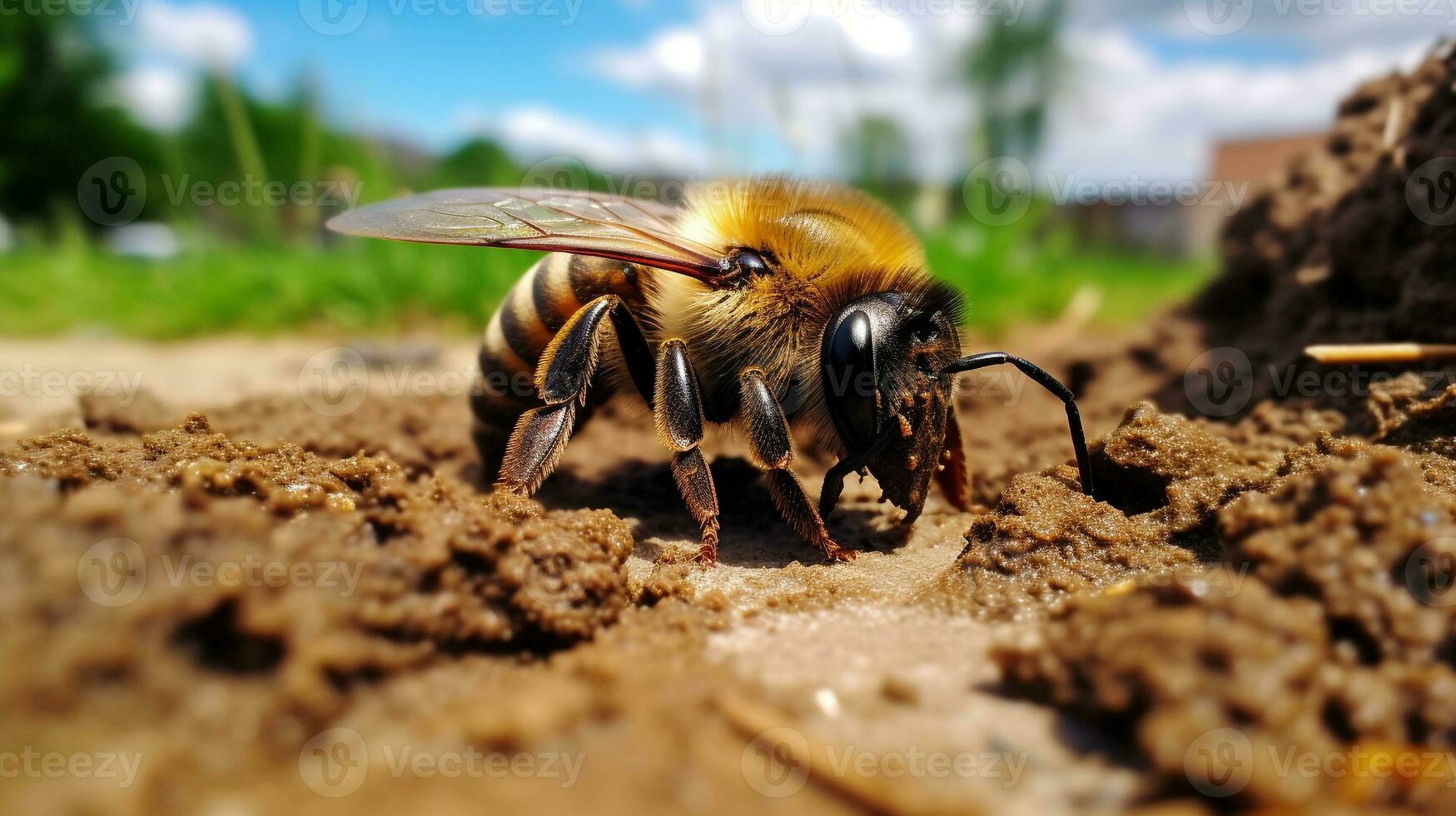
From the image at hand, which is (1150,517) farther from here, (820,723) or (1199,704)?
(820,723)

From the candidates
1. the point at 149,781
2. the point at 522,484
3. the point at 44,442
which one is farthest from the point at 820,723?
the point at 44,442

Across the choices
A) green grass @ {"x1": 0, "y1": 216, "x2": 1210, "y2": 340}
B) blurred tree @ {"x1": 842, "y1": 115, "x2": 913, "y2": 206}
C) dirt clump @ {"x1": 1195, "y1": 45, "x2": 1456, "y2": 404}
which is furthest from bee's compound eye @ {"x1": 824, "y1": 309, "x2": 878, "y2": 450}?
blurred tree @ {"x1": 842, "y1": 115, "x2": 913, "y2": 206}

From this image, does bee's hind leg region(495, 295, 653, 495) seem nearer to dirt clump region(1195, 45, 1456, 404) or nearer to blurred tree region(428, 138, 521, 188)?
dirt clump region(1195, 45, 1456, 404)

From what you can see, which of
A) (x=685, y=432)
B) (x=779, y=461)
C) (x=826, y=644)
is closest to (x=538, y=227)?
(x=685, y=432)

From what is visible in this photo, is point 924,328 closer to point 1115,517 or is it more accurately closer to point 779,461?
point 779,461

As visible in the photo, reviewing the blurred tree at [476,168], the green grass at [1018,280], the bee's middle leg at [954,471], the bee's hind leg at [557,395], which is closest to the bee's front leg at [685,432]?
the bee's hind leg at [557,395]

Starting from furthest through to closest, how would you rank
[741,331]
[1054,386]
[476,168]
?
1. [476,168]
2. [741,331]
3. [1054,386]

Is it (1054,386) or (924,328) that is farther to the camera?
(924,328)
